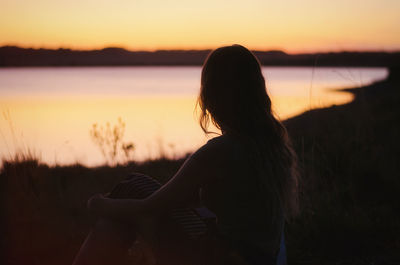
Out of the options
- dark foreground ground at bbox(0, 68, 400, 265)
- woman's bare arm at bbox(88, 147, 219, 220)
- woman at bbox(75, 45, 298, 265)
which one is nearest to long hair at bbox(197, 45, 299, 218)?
woman at bbox(75, 45, 298, 265)

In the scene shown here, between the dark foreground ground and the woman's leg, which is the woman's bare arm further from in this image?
the dark foreground ground

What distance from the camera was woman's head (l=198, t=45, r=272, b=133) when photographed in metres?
2.08

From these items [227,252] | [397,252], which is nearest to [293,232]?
[397,252]

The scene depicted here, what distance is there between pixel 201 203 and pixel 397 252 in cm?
222

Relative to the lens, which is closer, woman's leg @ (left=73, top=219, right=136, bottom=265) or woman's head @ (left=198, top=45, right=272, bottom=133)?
woman's head @ (left=198, top=45, right=272, bottom=133)

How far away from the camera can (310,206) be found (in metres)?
4.39

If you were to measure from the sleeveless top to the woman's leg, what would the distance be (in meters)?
0.47

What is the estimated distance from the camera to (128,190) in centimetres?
233

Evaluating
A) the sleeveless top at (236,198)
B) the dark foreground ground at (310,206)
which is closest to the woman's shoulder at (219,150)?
the sleeveless top at (236,198)

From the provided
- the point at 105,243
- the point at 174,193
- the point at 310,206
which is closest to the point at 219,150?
the point at 174,193

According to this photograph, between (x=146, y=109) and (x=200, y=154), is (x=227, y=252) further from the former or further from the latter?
(x=146, y=109)

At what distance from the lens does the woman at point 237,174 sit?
1.97 metres

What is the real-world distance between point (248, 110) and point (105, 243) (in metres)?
0.86

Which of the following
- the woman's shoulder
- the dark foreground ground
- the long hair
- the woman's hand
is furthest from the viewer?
the dark foreground ground
